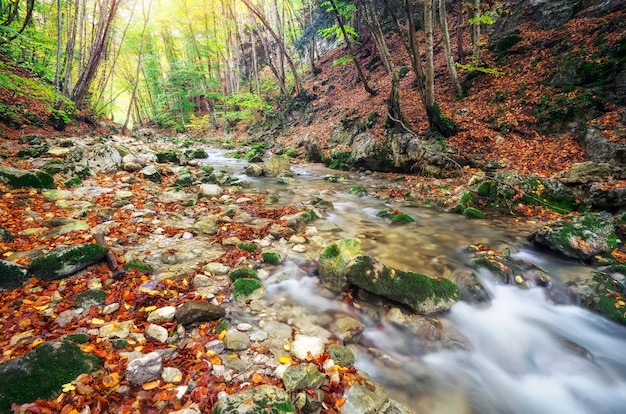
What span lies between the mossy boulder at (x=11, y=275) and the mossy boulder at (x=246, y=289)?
233cm

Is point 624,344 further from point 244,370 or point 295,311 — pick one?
point 244,370

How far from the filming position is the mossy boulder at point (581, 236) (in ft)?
16.5

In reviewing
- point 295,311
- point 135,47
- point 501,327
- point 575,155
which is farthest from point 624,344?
point 135,47

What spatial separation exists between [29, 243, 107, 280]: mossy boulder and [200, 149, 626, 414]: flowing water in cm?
239

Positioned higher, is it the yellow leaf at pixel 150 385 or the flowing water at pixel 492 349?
the yellow leaf at pixel 150 385

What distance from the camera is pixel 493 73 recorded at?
11586 millimetres

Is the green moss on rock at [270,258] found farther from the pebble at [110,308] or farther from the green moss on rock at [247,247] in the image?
the pebble at [110,308]

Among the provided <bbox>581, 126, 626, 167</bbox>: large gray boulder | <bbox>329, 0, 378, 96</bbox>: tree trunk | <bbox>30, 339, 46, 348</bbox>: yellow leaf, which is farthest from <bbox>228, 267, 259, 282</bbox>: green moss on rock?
<bbox>329, 0, 378, 96</bbox>: tree trunk

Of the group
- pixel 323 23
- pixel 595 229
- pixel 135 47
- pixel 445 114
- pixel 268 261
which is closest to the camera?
pixel 268 261

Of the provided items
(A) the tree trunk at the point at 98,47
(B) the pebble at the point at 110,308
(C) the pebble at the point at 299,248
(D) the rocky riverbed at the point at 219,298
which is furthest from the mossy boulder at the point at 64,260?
(A) the tree trunk at the point at 98,47

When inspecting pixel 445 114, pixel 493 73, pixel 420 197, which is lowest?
pixel 420 197

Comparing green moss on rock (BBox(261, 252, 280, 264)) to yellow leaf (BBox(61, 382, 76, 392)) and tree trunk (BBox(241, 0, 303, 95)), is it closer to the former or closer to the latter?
yellow leaf (BBox(61, 382, 76, 392))

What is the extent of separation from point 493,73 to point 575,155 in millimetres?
5018

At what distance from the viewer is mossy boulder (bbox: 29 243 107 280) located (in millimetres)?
3465
